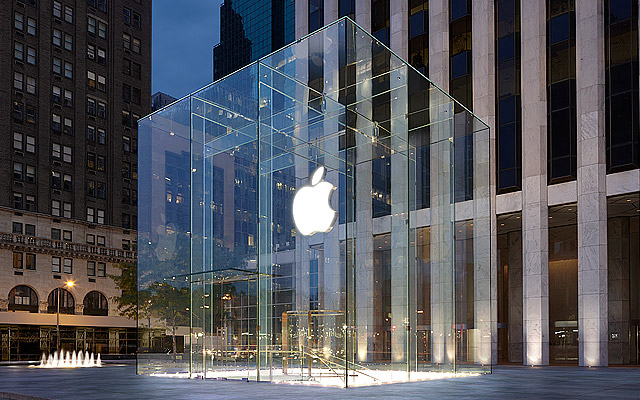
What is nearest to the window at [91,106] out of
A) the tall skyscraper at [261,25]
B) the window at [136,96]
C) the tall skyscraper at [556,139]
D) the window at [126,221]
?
the window at [136,96]

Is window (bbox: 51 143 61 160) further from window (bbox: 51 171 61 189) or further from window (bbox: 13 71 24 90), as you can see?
window (bbox: 13 71 24 90)

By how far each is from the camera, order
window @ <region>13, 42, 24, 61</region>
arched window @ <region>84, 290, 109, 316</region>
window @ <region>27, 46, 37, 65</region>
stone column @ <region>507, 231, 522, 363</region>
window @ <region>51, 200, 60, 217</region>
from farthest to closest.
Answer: arched window @ <region>84, 290, 109, 316</region> < window @ <region>51, 200, 60, 217</region> < window @ <region>27, 46, 37, 65</region> < window @ <region>13, 42, 24, 61</region> < stone column @ <region>507, 231, 522, 363</region>

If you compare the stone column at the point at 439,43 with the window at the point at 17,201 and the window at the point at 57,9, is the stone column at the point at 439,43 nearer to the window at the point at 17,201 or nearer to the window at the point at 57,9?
the window at the point at 17,201

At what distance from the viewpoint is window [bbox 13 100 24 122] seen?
76.1 metres

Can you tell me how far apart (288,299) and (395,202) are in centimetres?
546

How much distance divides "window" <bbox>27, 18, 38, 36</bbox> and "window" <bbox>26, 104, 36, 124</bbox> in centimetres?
897

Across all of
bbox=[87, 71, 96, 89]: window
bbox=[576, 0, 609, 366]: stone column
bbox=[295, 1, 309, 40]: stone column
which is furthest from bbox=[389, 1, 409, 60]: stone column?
bbox=[87, 71, 96, 89]: window

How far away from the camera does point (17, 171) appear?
7569 centimetres

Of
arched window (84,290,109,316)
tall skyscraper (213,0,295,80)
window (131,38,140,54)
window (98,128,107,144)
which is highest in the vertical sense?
tall skyscraper (213,0,295,80)

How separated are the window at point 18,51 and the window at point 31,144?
9.17 meters

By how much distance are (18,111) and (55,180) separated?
8992 mm

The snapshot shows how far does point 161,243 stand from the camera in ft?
88.5

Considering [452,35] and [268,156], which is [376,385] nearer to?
[268,156]

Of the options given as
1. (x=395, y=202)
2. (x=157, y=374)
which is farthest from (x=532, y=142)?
(x=157, y=374)
